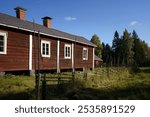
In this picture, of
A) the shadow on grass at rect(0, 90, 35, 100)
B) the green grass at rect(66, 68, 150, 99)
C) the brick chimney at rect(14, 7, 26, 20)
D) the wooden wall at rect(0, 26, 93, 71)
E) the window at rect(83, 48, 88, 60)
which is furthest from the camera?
the window at rect(83, 48, 88, 60)

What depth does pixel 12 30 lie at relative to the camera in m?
19.2

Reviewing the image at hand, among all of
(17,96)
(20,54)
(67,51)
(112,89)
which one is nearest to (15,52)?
(20,54)

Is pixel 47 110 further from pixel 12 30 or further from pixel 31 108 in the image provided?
pixel 12 30

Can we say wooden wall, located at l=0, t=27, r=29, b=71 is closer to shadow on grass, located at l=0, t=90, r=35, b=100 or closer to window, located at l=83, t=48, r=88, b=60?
shadow on grass, located at l=0, t=90, r=35, b=100


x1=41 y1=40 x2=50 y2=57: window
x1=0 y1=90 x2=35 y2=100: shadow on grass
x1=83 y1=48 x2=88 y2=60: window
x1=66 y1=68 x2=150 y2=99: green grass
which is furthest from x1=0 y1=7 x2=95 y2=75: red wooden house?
x1=0 y1=90 x2=35 y2=100: shadow on grass

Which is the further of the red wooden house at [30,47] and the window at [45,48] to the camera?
the window at [45,48]

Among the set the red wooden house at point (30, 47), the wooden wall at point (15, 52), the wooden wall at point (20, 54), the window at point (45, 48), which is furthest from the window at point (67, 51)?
the wooden wall at point (15, 52)

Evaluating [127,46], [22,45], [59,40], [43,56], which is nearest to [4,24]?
[22,45]

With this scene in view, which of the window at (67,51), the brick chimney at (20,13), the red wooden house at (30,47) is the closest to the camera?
the red wooden house at (30,47)

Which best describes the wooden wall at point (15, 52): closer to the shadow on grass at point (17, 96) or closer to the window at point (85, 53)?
the shadow on grass at point (17, 96)

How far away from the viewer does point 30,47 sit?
21.0m

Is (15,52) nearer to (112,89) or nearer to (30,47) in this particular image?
(30,47)

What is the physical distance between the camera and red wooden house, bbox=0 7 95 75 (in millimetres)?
18516

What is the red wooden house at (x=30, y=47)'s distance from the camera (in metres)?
18.5
